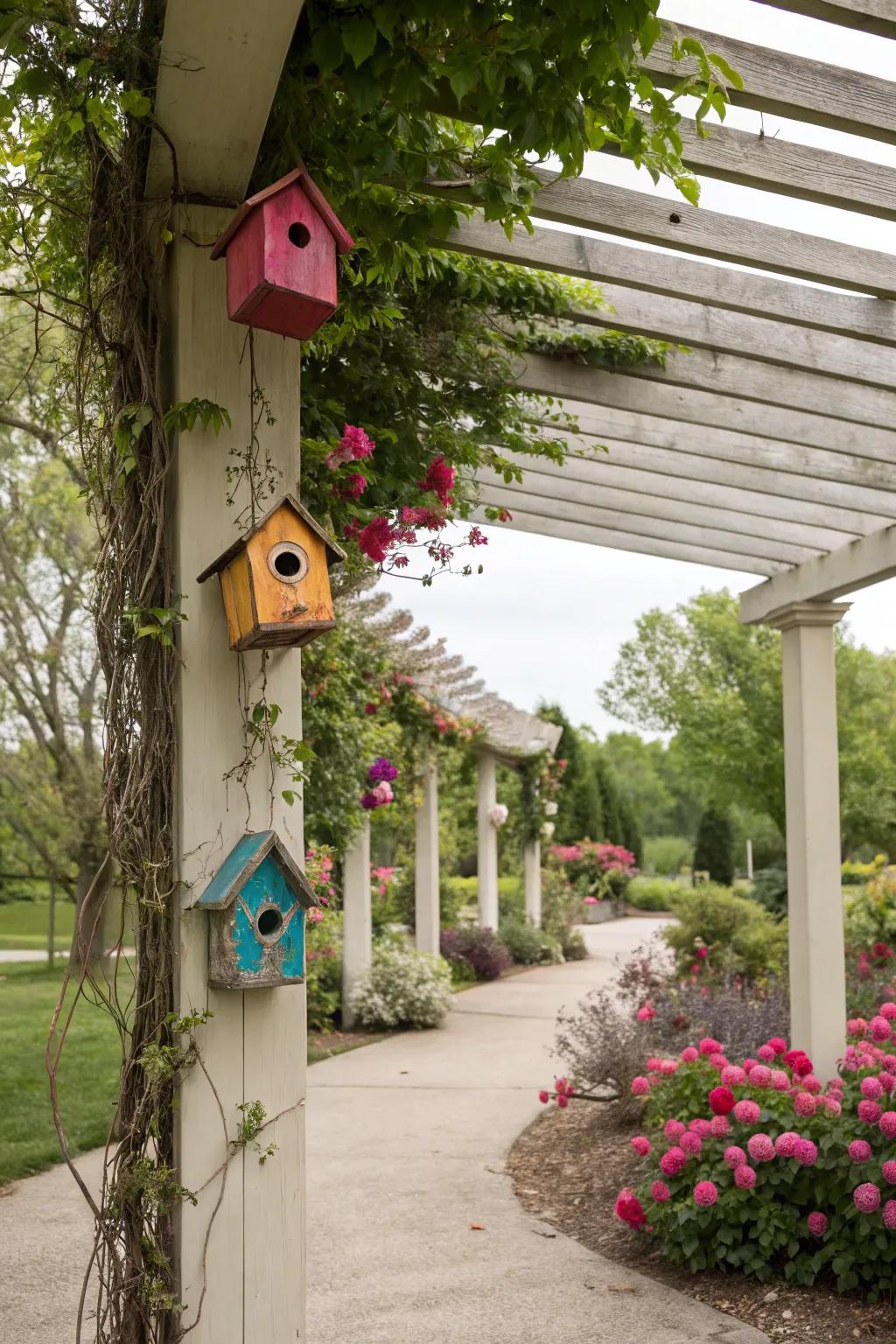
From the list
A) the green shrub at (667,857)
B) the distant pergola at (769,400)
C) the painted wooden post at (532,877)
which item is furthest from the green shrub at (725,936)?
the green shrub at (667,857)

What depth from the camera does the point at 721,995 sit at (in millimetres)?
6410

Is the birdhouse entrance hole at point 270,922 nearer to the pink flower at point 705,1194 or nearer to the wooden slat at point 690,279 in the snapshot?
the wooden slat at point 690,279

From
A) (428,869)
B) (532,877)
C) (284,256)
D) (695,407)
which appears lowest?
(532,877)

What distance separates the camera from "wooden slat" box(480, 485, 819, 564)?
5.18 meters

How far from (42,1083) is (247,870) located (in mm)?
5884

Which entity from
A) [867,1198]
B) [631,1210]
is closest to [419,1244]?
[631,1210]

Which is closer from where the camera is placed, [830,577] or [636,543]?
[830,577]

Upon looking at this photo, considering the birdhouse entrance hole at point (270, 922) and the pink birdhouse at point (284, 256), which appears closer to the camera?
the pink birdhouse at point (284, 256)

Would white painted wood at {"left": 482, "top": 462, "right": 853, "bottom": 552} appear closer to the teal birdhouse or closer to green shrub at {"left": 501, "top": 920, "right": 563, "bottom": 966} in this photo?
the teal birdhouse

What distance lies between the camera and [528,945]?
13.3m

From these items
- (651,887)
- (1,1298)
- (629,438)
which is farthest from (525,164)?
(651,887)

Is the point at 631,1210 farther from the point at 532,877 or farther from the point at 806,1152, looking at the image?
the point at 532,877

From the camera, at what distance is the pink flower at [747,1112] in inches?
147

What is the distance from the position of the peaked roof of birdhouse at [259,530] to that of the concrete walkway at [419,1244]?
2486 mm
